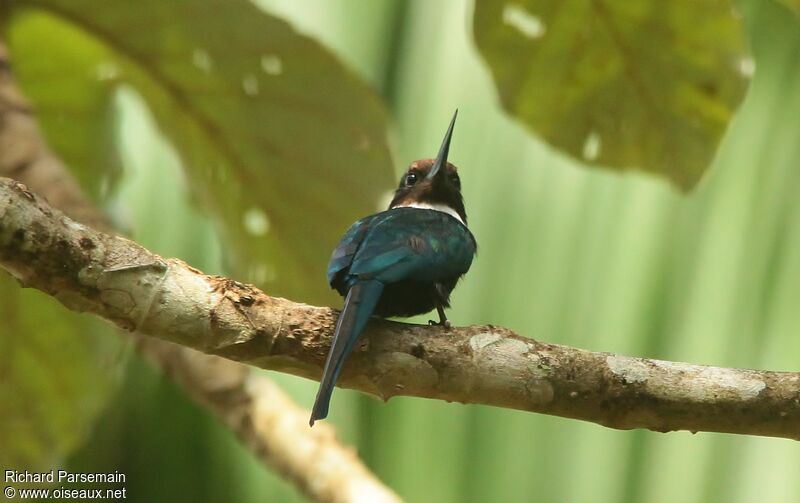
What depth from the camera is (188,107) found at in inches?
133

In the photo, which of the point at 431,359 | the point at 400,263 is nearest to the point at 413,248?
the point at 400,263

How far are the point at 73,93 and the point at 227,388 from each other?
4.45 feet

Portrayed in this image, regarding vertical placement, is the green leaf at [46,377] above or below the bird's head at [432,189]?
below

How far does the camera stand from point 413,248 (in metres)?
2.47

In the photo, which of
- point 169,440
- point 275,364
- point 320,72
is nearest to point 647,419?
point 275,364

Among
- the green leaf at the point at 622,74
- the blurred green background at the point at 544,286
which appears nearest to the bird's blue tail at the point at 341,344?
the blurred green background at the point at 544,286

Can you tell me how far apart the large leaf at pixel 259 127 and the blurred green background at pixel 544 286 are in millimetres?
Answer: 57

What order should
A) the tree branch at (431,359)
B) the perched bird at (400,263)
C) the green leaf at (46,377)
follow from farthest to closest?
the green leaf at (46,377) → the perched bird at (400,263) → the tree branch at (431,359)

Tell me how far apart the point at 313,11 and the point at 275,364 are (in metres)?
2.64

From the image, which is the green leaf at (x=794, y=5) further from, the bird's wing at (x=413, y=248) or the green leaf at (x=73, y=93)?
the green leaf at (x=73, y=93)

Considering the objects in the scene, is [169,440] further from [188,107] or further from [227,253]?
[188,107]

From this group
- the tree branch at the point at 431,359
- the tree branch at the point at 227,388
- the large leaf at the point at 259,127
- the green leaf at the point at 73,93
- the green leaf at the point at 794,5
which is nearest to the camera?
the tree branch at the point at 431,359

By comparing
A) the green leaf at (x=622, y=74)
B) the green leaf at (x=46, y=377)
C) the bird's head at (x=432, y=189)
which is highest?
the green leaf at (x=622, y=74)

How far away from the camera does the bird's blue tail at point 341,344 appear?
192 cm
